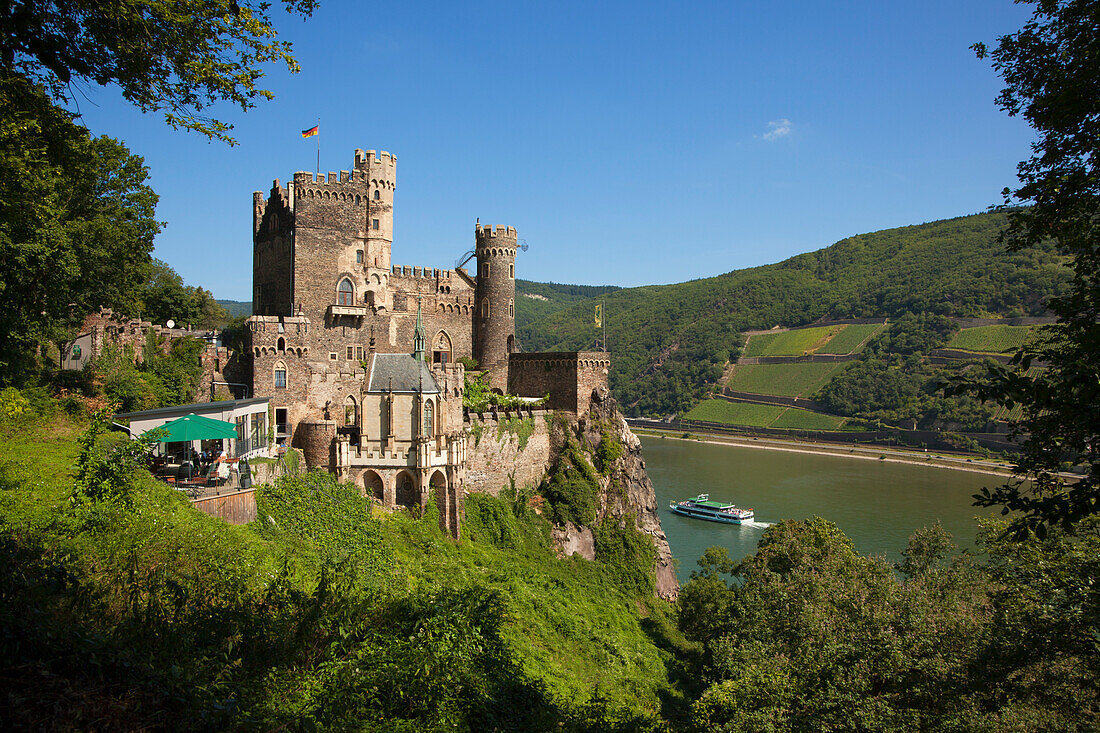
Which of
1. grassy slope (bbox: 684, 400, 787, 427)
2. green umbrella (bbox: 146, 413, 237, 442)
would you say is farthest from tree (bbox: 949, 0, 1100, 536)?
grassy slope (bbox: 684, 400, 787, 427)

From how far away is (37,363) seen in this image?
72.4 feet

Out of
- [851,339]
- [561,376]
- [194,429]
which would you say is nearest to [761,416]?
[851,339]

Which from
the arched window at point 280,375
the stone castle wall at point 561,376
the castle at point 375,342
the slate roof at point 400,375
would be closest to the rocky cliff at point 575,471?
the stone castle wall at point 561,376

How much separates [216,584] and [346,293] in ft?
74.1

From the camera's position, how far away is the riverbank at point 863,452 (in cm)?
→ 7550

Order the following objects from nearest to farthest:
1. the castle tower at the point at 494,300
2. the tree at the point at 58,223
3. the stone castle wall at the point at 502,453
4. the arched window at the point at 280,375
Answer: the tree at the point at 58,223, the arched window at the point at 280,375, the stone castle wall at the point at 502,453, the castle tower at the point at 494,300

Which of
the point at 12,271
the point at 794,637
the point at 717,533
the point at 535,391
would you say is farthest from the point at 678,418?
the point at 12,271

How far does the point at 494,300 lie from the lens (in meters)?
37.2

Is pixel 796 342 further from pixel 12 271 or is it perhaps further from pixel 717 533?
pixel 12 271

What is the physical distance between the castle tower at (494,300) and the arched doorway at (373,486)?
39.5 feet

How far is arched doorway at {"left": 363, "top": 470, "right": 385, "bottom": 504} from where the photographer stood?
1006 inches

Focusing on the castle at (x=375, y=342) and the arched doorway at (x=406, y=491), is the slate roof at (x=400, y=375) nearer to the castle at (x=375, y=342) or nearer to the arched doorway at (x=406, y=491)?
the castle at (x=375, y=342)

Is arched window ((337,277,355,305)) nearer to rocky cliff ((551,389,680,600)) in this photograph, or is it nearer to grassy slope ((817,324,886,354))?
rocky cliff ((551,389,680,600))

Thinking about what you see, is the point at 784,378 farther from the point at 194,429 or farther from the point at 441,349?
the point at 194,429
